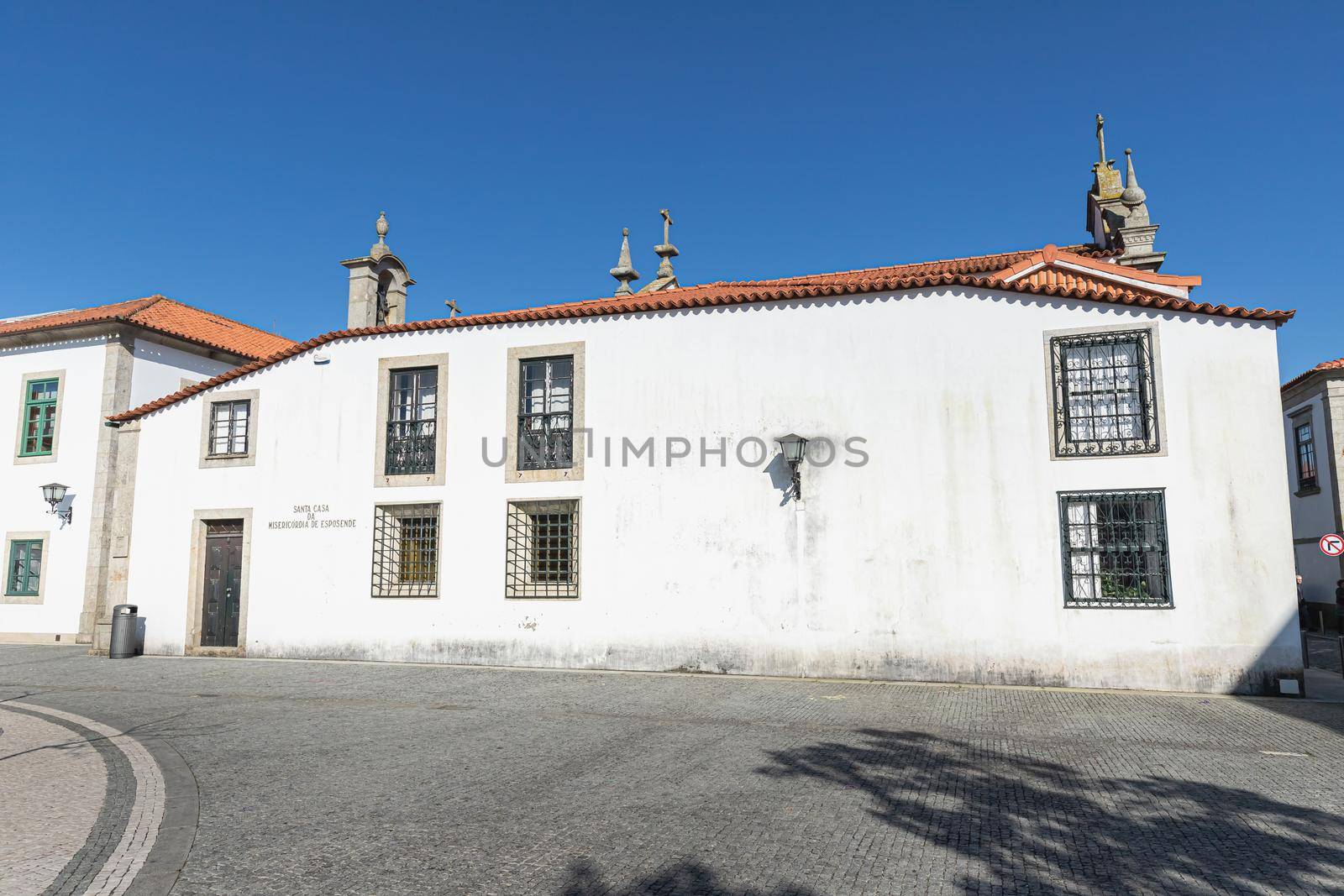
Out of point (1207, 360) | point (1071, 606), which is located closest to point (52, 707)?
point (1071, 606)

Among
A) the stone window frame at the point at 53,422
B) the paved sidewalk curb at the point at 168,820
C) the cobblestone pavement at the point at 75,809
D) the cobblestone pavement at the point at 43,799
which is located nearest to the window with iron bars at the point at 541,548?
the paved sidewalk curb at the point at 168,820

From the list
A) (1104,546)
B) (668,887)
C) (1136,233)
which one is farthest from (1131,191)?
(668,887)

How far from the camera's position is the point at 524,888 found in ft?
13.8

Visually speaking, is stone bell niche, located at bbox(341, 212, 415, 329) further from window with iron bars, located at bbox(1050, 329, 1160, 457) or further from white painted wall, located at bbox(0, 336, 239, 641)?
window with iron bars, located at bbox(1050, 329, 1160, 457)

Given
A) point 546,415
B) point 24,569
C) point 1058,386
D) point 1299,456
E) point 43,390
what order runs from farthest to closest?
point 1299,456, point 43,390, point 24,569, point 546,415, point 1058,386

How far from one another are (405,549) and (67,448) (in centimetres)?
966

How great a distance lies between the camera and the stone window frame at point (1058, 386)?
450 inches

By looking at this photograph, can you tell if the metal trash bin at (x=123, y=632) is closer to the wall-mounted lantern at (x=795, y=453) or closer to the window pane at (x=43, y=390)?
the window pane at (x=43, y=390)

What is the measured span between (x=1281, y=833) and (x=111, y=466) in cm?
2055

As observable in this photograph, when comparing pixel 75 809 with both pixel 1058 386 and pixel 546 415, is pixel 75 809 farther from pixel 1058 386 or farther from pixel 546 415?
pixel 1058 386

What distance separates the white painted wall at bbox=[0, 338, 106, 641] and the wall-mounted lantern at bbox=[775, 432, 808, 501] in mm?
14998

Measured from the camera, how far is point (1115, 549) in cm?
1144

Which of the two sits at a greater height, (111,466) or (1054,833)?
(111,466)

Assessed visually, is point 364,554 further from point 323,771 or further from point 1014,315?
point 1014,315
